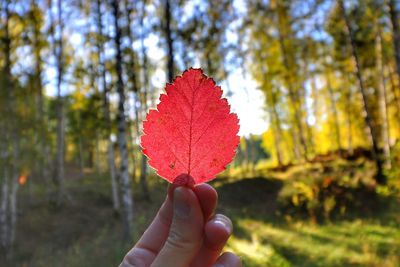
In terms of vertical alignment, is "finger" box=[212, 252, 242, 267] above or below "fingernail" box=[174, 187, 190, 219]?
below

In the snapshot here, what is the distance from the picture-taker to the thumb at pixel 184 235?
822 mm

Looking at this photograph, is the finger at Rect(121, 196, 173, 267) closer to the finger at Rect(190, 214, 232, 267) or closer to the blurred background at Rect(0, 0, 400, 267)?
the finger at Rect(190, 214, 232, 267)

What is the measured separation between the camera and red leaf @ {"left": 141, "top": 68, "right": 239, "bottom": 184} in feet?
2.42

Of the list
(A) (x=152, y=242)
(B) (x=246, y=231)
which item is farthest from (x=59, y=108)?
(A) (x=152, y=242)

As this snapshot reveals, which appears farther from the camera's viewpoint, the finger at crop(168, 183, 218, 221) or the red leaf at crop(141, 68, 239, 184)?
the finger at crop(168, 183, 218, 221)

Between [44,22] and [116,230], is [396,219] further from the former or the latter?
[44,22]

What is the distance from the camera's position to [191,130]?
2.48ft

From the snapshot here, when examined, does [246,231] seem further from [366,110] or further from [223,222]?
[223,222]

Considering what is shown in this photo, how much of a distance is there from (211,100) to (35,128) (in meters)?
12.3

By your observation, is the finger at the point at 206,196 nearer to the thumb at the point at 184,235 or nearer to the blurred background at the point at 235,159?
the thumb at the point at 184,235

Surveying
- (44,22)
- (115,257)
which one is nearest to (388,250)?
(115,257)

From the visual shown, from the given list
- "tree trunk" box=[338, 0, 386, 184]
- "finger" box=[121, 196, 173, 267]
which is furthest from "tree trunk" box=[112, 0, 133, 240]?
"finger" box=[121, 196, 173, 267]

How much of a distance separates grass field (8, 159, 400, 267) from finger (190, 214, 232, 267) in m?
7.66

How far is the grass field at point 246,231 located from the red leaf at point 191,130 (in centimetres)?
783
